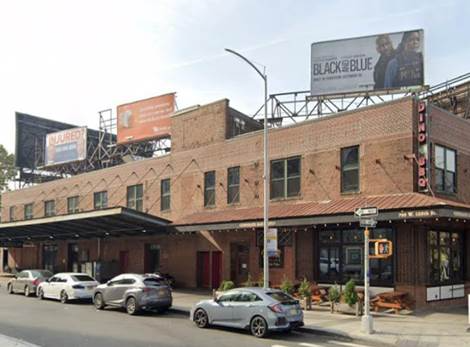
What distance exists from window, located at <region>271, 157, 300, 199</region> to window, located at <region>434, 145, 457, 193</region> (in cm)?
642

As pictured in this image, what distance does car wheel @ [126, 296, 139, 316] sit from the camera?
2138 cm

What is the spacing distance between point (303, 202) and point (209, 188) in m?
7.43

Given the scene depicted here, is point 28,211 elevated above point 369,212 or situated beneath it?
elevated above

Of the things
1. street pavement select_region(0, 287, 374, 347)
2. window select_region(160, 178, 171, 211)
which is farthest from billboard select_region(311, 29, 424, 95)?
street pavement select_region(0, 287, 374, 347)

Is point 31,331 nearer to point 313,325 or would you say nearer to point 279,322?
point 279,322

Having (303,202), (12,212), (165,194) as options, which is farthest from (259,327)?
(12,212)

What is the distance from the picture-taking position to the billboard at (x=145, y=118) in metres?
42.8

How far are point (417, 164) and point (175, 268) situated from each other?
1674 cm

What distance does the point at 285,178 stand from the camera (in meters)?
27.6

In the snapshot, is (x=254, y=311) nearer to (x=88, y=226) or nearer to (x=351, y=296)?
(x=351, y=296)

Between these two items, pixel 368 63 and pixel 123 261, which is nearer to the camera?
pixel 368 63

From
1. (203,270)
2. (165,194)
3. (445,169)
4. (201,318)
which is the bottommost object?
(201,318)

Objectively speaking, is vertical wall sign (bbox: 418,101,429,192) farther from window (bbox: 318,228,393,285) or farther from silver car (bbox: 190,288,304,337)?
silver car (bbox: 190,288,304,337)

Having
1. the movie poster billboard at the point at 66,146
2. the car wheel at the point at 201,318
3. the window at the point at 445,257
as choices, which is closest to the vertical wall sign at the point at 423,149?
the window at the point at 445,257
